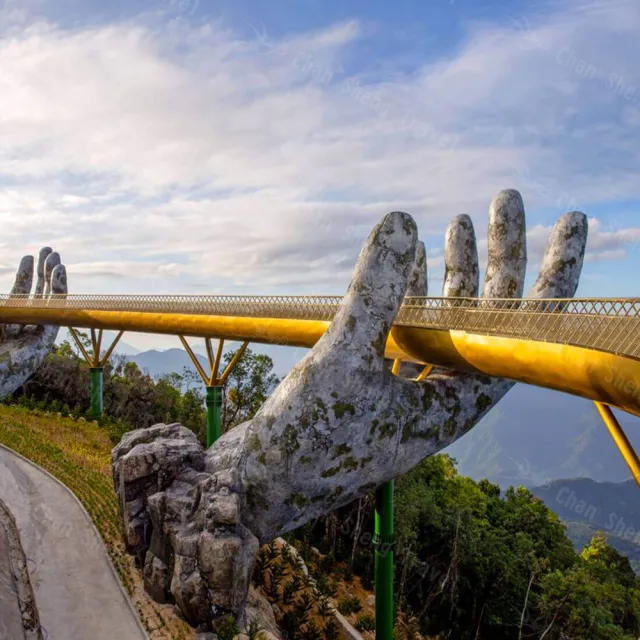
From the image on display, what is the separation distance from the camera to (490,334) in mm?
15773

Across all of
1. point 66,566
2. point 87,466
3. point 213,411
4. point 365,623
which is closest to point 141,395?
point 87,466

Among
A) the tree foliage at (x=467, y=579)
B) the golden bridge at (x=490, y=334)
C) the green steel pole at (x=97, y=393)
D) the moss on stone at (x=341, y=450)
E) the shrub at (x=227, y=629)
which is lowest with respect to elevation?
the tree foliage at (x=467, y=579)

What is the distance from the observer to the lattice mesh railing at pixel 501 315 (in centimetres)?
1239

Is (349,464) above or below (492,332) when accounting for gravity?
below

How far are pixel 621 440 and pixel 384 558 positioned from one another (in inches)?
391

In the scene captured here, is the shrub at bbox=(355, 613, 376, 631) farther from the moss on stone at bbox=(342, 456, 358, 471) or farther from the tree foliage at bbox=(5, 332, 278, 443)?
the tree foliage at bbox=(5, 332, 278, 443)

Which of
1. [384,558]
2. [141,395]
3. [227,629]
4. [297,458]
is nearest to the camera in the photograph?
[227,629]

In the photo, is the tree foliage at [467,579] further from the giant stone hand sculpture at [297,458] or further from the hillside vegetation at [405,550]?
the giant stone hand sculpture at [297,458]

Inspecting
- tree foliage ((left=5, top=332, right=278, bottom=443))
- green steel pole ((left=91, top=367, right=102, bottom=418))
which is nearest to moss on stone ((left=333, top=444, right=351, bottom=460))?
tree foliage ((left=5, top=332, right=278, bottom=443))

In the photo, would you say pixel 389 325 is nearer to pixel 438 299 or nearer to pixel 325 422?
pixel 438 299

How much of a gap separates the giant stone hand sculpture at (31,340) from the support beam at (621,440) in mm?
35621

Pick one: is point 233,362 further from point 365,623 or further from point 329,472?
point 365,623

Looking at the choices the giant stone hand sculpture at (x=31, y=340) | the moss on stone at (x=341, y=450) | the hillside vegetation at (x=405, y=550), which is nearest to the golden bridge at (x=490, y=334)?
the moss on stone at (x=341, y=450)

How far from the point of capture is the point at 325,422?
17.0 meters
